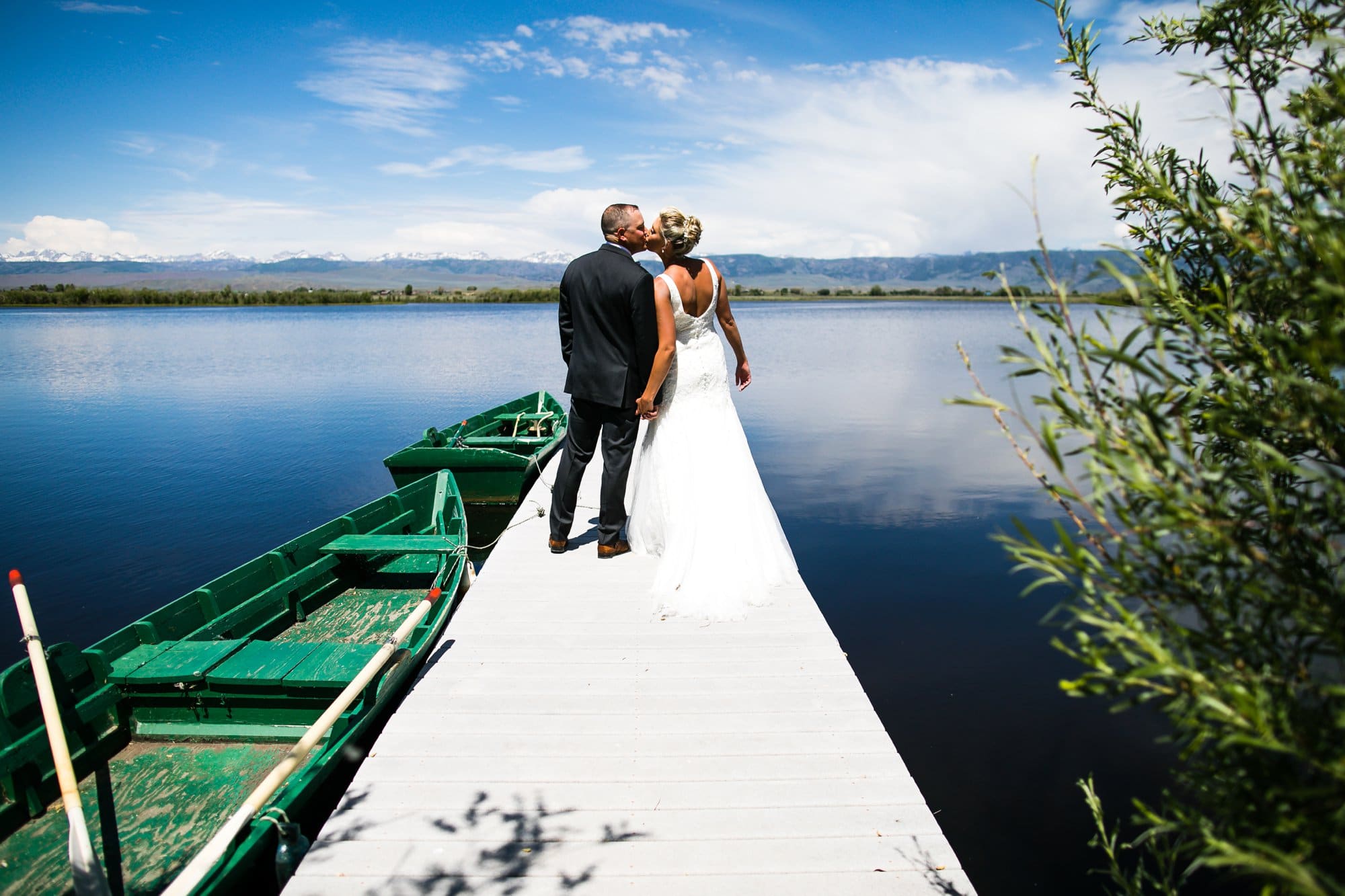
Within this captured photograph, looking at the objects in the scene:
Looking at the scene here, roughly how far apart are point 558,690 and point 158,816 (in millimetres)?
2007

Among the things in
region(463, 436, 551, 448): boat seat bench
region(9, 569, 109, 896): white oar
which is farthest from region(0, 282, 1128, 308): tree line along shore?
region(9, 569, 109, 896): white oar

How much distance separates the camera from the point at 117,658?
4152 millimetres

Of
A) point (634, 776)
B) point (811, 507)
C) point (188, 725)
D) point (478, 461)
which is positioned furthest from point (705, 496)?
point (811, 507)

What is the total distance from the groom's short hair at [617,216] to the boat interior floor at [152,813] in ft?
13.3

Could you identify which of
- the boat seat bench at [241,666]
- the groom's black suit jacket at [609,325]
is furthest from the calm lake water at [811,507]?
the boat seat bench at [241,666]

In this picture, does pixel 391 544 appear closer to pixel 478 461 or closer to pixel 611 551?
pixel 611 551

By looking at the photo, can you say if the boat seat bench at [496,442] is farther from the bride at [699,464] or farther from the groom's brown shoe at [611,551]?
the bride at [699,464]

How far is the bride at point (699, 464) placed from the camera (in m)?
5.03

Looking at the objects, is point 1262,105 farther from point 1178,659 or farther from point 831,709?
point 831,709

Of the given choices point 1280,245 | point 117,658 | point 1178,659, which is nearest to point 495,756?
point 117,658

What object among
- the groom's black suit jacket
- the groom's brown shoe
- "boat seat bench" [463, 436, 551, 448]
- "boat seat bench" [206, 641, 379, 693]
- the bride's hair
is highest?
the bride's hair

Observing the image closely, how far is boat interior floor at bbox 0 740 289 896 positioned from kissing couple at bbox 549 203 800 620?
2.59 meters

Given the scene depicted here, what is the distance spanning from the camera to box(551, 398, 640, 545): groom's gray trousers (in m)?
5.78

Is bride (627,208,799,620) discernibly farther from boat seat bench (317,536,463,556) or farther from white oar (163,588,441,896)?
boat seat bench (317,536,463,556)
